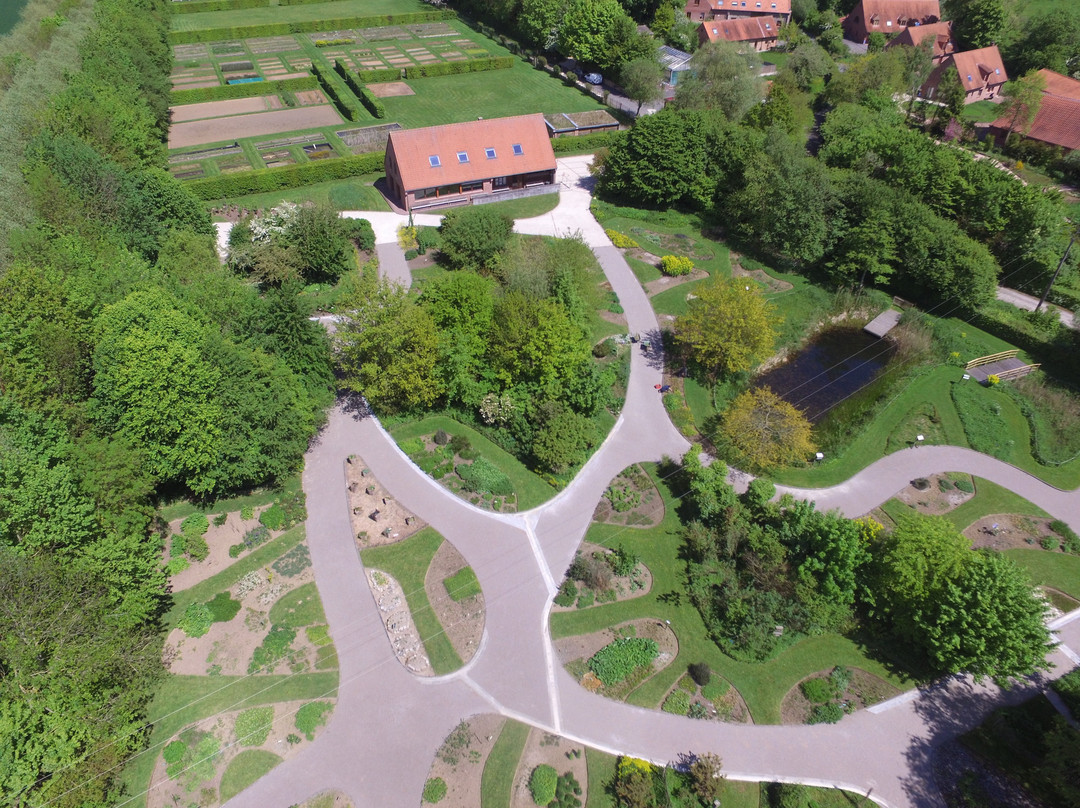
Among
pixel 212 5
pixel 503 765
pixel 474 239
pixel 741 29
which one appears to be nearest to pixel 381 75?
pixel 212 5

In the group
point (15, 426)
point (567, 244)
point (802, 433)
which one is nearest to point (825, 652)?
point (802, 433)

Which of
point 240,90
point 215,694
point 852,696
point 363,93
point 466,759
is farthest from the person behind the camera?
point 240,90

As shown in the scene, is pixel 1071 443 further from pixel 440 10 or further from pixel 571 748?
pixel 440 10

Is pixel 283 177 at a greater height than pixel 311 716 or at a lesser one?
greater

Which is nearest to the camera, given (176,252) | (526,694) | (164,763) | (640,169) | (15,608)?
(15,608)

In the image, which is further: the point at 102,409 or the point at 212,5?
the point at 212,5

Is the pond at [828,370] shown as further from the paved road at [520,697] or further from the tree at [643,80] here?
the tree at [643,80]

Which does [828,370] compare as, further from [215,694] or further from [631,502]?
[215,694]

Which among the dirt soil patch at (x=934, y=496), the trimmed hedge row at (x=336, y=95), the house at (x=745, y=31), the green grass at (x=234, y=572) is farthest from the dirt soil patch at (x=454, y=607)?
the house at (x=745, y=31)
